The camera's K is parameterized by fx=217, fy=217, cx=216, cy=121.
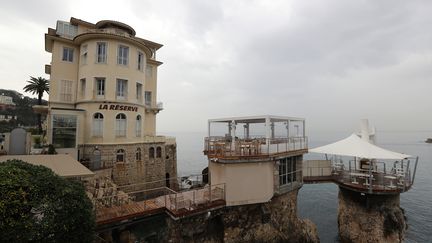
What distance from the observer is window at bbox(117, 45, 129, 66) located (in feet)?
67.8

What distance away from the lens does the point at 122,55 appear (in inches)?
821

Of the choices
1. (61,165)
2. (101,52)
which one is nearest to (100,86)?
(101,52)

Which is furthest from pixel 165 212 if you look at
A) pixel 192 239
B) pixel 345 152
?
pixel 345 152

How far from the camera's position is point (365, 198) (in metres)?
17.1

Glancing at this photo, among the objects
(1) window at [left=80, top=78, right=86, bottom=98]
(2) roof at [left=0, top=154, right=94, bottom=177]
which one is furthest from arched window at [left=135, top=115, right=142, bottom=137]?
(2) roof at [left=0, top=154, right=94, bottom=177]

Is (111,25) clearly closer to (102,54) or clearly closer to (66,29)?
(102,54)

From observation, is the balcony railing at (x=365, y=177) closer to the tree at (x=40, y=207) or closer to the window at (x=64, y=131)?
the tree at (x=40, y=207)

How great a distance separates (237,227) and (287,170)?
5.34 metres

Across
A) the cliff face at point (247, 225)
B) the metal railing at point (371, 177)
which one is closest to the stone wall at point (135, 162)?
the cliff face at point (247, 225)

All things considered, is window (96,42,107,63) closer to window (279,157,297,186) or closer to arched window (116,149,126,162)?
arched window (116,149,126,162)

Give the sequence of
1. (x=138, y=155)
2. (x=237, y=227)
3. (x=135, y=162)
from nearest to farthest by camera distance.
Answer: (x=237, y=227) → (x=135, y=162) → (x=138, y=155)

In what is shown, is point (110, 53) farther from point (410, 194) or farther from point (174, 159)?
point (410, 194)

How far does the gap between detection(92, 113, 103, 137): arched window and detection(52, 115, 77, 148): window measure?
4.85 feet

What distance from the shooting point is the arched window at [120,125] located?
20.5m
